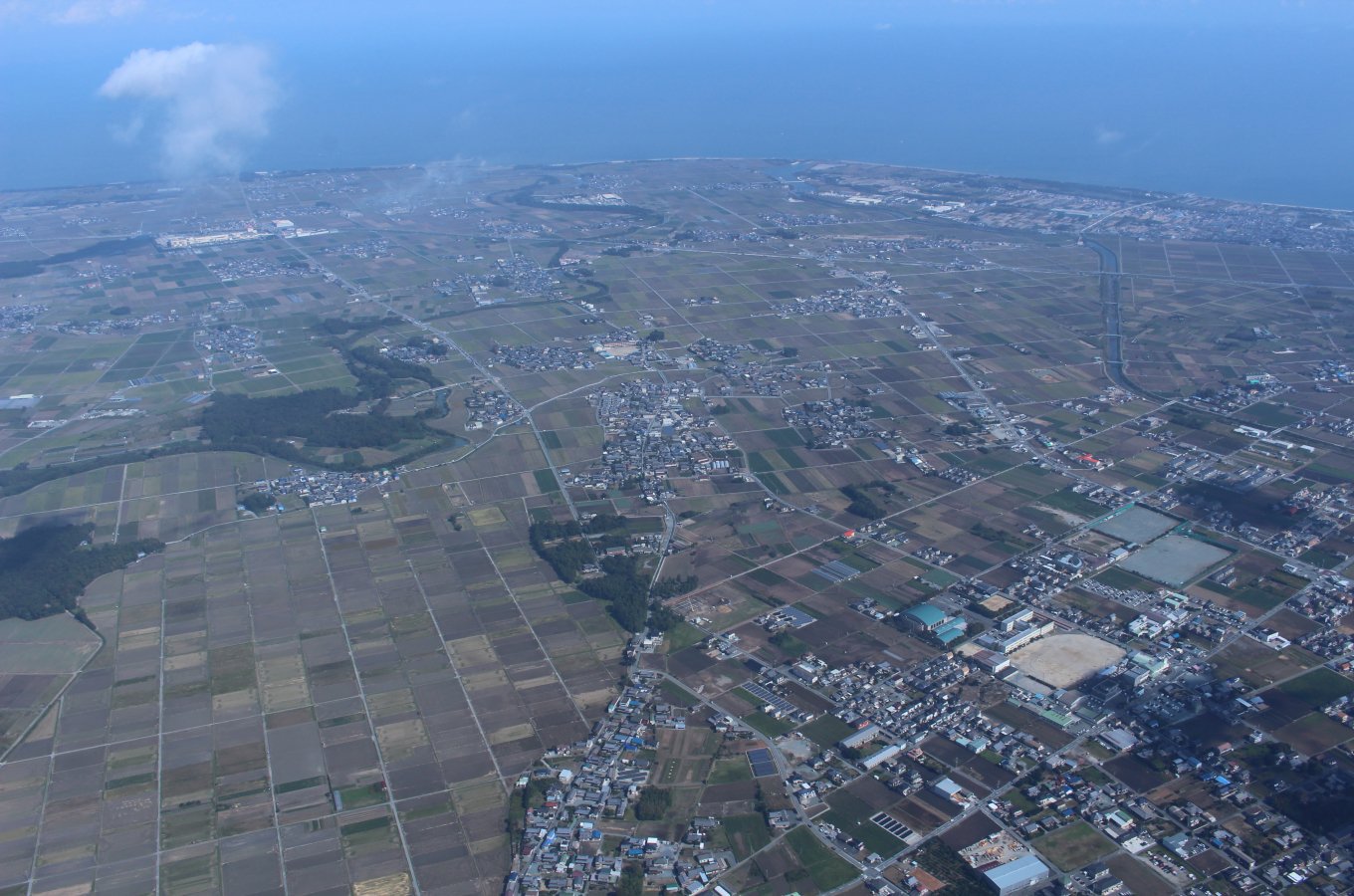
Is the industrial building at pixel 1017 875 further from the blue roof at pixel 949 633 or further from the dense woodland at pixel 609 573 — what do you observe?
the dense woodland at pixel 609 573

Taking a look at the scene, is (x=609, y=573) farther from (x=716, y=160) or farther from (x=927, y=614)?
(x=716, y=160)

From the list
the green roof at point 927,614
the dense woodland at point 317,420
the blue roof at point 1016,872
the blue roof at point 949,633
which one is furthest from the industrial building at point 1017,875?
the dense woodland at point 317,420

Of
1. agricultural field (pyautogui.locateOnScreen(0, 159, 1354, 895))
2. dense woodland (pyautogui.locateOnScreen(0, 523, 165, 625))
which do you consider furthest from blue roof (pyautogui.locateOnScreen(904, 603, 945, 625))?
dense woodland (pyautogui.locateOnScreen(0, 523, 165, 625))

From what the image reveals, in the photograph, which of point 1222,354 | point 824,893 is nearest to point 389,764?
point 824,893

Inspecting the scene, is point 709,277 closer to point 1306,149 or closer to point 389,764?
point 389,764

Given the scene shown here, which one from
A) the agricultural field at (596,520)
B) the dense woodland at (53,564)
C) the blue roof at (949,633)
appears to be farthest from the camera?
the dense woodland at (53,564)

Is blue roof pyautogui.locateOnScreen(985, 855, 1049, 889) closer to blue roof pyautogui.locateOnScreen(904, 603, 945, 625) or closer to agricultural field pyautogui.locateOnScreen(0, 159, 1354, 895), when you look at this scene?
agricultural field pyautogui.locateOnScreen(0, 159, 1354, 895)
